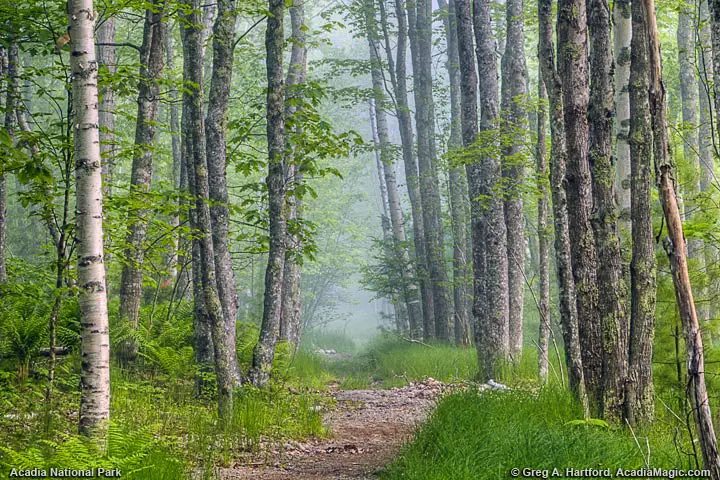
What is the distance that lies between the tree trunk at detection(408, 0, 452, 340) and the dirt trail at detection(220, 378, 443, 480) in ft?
25.0

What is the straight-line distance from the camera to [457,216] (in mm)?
19453

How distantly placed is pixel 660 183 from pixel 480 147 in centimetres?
756

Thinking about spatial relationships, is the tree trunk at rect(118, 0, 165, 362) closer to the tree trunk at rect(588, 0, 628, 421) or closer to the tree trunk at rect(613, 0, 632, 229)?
the tree trunk at rect(588, 0, 628, 421)

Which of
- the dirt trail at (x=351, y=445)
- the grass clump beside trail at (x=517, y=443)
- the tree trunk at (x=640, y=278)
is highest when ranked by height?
the tree trunk at (x=640, y=278)

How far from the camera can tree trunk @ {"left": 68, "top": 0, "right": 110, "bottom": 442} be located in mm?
4742

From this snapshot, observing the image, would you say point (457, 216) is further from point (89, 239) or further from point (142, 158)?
point (89, 239)

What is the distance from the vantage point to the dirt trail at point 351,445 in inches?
229

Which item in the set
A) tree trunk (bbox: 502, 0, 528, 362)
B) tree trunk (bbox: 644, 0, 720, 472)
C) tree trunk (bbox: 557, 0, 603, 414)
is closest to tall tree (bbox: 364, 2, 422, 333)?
tree trunk (bbox: 502, 0, 528, 362)

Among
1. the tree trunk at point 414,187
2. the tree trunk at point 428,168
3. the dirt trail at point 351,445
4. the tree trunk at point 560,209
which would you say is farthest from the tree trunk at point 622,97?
the tree trunk at point 414,187

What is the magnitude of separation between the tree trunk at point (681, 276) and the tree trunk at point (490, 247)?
24.0 feet

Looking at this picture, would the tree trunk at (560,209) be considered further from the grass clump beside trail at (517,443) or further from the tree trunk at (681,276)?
the tree trunk at (681,276)

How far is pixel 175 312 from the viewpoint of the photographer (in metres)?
11.5

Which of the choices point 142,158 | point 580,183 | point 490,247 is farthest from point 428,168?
point 580,183

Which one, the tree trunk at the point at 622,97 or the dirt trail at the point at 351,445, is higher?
the tree trunk at the point at 622,97
